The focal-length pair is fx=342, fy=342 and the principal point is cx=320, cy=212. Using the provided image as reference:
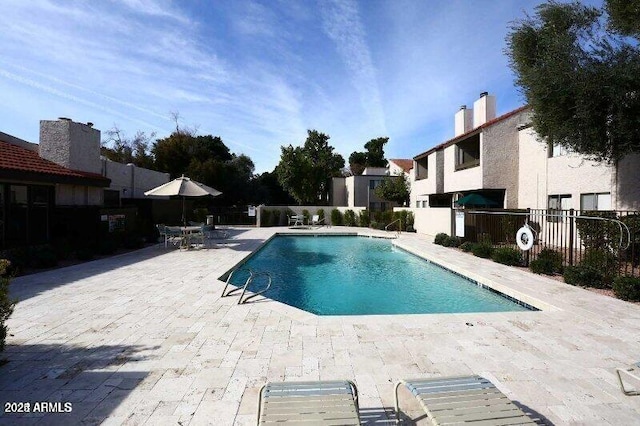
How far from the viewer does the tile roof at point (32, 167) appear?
10.6 metres

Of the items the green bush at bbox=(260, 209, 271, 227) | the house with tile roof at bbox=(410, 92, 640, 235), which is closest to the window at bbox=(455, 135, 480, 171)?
the house with tile roof at bbox=(410, 92, 640, 235)

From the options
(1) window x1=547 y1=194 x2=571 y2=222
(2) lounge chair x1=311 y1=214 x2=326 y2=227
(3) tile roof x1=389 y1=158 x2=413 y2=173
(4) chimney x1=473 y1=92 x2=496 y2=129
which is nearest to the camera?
(1) window x1=547 y1=194 x2=571 y2=222

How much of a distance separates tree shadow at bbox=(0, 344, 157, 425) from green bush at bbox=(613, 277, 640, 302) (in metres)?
8.93

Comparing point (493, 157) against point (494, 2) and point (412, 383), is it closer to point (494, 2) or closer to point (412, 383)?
point (494, 2)

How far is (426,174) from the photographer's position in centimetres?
2667

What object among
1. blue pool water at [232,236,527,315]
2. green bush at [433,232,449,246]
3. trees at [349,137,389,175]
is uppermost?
trees at [349,137,389,175]

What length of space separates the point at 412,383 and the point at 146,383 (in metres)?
2.78

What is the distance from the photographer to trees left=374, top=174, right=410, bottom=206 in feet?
104

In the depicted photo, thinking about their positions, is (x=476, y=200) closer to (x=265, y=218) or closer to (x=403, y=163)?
(x=265, y=218)

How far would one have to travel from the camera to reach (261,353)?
4.47 m

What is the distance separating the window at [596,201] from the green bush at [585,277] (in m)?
6.20

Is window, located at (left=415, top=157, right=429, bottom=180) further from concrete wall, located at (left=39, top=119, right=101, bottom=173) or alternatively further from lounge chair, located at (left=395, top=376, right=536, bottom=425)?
lounge chair, located at (left=395, top=376, right=536, bottom=425)

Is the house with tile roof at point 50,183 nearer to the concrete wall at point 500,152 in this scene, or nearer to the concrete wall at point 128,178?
the concrete wall at point 128,178

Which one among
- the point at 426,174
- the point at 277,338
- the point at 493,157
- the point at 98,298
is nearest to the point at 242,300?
the point at 277,338
